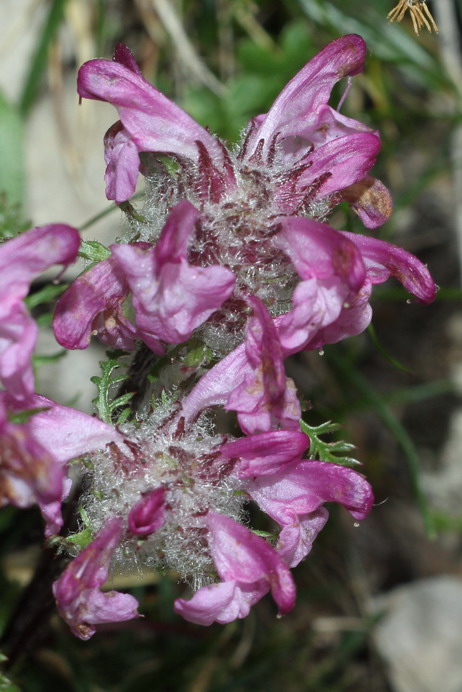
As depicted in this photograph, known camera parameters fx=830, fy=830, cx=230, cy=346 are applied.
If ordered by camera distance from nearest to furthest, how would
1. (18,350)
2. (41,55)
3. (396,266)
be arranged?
(18,350)
(396,266)
(41,55)

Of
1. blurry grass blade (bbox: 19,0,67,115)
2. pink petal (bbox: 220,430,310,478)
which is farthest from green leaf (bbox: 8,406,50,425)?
blurry grass blade (bbox: 19,0,67,115)

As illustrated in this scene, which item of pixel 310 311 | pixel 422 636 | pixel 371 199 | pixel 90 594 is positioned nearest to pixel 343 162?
pixel 371 199

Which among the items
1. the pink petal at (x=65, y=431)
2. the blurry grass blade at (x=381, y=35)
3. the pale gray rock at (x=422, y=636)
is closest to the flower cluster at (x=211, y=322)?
the pink petal at (x=65, y=431)

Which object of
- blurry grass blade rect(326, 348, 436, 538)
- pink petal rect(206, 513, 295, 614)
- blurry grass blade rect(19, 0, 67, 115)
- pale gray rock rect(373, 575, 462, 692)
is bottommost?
pale gray rock rect(373, 575, 462, 692)

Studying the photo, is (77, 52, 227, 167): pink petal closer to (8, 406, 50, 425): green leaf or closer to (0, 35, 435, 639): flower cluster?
(0, 35, 435, 639): flower cluster

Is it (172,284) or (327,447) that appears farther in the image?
(327,447)

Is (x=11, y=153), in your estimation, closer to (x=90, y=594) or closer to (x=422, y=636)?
(x=90, y=594)

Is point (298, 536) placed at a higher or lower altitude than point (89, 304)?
lower
